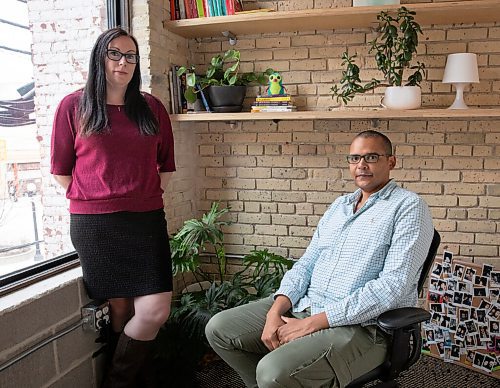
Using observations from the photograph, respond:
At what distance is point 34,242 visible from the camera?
223 centimetres

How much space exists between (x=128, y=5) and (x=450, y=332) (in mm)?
2589

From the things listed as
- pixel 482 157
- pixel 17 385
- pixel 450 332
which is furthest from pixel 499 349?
pixel 17 385

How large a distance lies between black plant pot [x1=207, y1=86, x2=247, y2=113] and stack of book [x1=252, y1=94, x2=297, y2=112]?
11 centimetres

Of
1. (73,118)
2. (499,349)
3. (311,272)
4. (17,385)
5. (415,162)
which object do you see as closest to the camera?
(17,385)

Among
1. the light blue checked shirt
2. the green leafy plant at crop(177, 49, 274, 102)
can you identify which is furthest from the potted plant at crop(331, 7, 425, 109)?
the light blue checked shirt

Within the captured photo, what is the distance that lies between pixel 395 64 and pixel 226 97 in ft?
3.27

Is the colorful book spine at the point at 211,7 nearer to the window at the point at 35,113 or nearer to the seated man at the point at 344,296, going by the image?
the window at the point at 35,113

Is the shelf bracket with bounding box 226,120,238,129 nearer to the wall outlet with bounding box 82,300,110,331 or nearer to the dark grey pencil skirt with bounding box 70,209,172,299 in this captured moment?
the dark grey pencil skirt with bounding box 70,209,172,299

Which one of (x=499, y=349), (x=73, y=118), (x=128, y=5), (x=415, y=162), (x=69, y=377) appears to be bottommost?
(x=499, y=349)

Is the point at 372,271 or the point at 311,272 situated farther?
the point at 311,272

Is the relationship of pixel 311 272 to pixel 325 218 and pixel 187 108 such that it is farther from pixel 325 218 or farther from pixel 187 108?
pixel 187 108

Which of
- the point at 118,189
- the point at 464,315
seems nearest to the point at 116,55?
the point at 118,189

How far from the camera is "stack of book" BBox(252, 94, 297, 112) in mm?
2754

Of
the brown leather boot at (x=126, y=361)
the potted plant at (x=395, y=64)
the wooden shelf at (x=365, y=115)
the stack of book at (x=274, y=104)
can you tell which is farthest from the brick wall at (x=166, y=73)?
the potted plant at (x=395, y=64)
